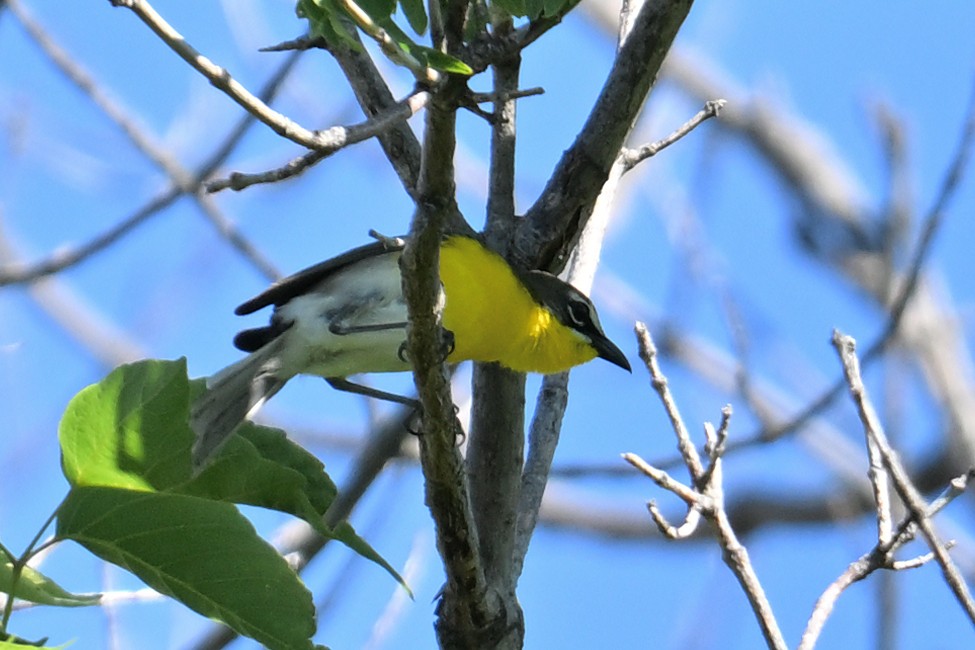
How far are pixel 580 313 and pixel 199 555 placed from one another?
9.50ft

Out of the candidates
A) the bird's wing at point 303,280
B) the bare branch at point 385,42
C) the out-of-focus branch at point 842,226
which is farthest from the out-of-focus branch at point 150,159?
the out-of-focus branch at point 842,226

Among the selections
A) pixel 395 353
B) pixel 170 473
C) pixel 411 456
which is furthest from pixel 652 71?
pixel 411 456

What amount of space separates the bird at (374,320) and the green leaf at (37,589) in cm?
197

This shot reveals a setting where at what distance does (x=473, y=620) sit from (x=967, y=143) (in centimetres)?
246

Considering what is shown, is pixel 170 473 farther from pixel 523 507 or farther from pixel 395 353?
pixel 395 353

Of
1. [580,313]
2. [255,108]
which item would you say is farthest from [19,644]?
[580,313]

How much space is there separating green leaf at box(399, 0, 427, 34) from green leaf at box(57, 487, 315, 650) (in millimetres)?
878

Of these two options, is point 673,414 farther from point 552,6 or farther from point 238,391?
point 238,391

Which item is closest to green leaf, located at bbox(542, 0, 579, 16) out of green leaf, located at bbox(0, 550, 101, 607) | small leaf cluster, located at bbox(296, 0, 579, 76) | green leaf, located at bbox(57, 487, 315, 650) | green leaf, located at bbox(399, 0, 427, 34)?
small leaf cluster, located at bbox(296, 0, 579, 76)

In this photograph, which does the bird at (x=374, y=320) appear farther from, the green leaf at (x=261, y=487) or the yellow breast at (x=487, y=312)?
the green leaf at (x=261, y=487)

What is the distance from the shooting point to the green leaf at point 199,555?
2184 mm

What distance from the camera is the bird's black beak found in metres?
5.29

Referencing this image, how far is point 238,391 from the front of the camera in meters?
4.28

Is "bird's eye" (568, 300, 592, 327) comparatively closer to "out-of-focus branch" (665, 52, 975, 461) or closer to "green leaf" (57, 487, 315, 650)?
"green leaf" (57, 487, 315, 650)
